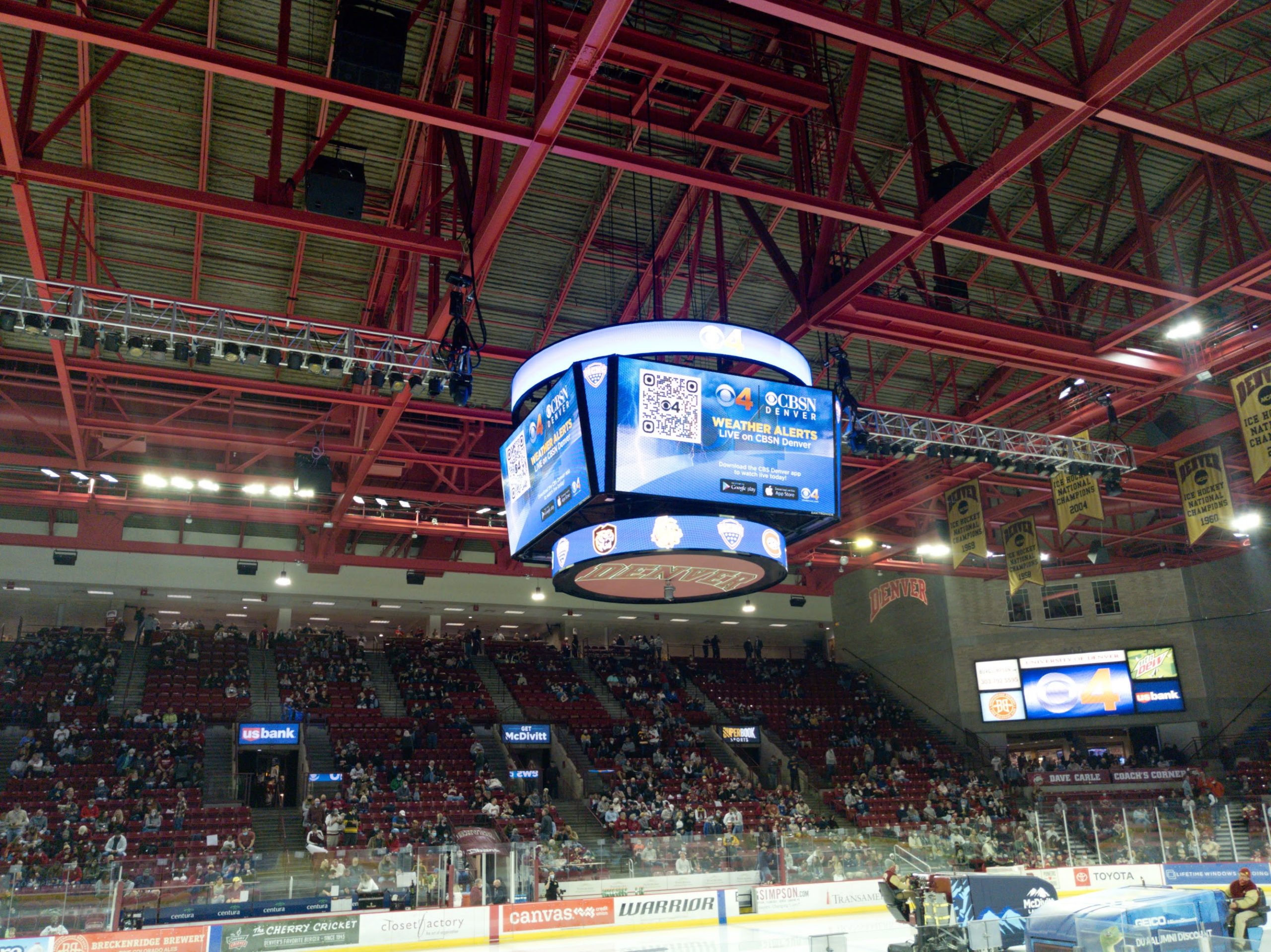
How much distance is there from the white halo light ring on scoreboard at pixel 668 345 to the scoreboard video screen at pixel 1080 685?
86.6ft

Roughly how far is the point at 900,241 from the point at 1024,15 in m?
4.26

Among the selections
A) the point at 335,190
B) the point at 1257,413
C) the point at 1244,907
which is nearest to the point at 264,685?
the point at 335,190

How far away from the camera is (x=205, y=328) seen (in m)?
15.0

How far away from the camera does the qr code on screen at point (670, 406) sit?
1213cm

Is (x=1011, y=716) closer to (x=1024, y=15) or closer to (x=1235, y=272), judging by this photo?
(x=1235, y=272)

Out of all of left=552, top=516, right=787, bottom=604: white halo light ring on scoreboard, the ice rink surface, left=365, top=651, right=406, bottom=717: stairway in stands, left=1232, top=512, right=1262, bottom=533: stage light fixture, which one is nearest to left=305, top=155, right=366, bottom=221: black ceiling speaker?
left=552, top=516, right=787, bottom=604: white halo light ring on scoreboard

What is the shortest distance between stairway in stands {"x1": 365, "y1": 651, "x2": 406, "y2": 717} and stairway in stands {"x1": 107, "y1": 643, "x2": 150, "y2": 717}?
23.1 ft

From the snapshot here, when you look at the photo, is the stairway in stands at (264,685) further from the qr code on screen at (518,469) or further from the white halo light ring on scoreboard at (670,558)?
the qr code on screen at (518,469)

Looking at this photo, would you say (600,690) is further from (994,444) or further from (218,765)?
(994,444)

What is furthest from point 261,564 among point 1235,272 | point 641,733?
point 1235,272

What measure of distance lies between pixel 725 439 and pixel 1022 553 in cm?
1601

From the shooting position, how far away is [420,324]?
20.5 metres

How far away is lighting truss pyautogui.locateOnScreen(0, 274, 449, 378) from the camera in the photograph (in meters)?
13.9

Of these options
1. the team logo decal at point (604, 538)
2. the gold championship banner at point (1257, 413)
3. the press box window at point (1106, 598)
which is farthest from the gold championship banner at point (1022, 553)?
the team logo decal at point (604, 538)
